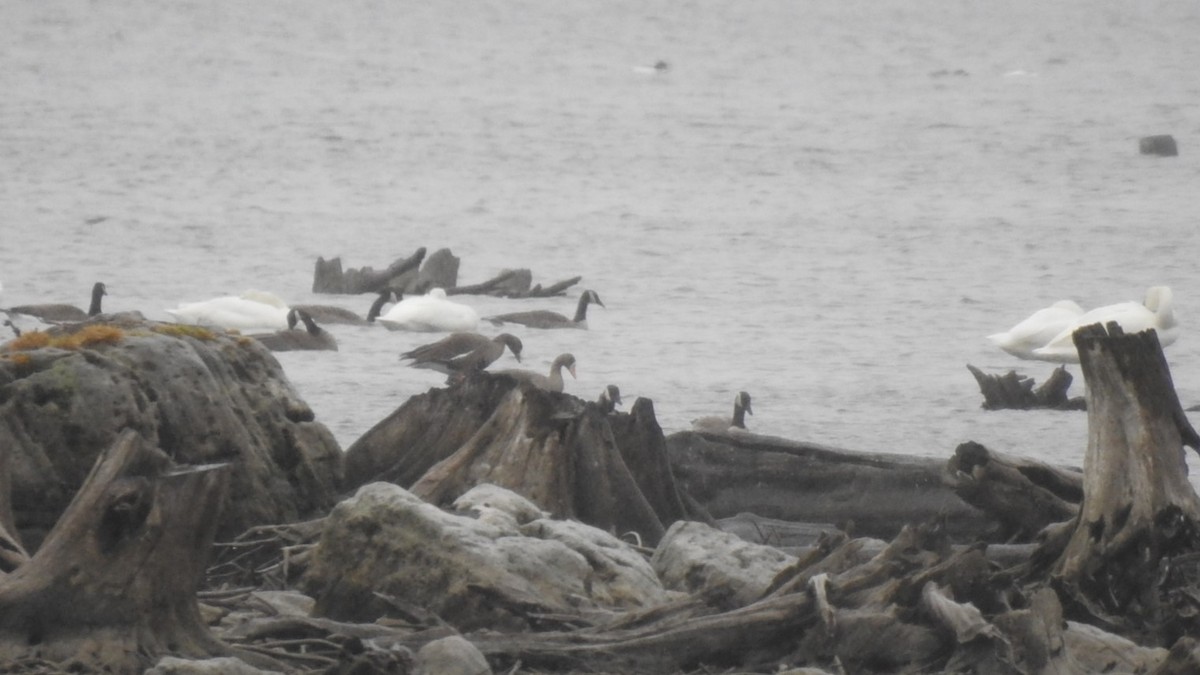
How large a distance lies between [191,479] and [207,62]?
114ft

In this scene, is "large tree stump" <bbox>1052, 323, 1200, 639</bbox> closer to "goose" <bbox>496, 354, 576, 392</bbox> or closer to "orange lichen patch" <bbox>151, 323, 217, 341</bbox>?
"orange lichen patch" <bbox>151, 323, 217, 341</bbox>

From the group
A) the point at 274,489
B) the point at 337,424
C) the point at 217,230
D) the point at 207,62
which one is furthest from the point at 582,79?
the point at 274,489

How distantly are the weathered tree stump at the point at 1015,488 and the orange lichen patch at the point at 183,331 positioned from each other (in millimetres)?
2786

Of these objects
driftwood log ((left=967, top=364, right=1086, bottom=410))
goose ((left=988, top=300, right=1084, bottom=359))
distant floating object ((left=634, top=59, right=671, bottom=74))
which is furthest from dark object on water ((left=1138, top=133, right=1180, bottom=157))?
driftwood log ((left=967, top=364, right=1086, bottom=410))

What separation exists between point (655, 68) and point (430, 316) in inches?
925

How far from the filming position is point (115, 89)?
34656 millimetres

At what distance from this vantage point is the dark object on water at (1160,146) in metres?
28.4

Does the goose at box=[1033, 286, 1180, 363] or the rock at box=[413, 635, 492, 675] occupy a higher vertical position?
the goose at box=[1033, 286, 1180, 363]

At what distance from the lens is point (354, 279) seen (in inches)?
760

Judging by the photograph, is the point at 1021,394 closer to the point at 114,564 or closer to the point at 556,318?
the point at 556,318

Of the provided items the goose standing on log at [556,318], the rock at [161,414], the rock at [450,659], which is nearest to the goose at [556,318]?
the goose standing on log at [556,318]

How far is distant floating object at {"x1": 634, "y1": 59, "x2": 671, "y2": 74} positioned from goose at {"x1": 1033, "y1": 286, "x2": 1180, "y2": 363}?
79.8ft

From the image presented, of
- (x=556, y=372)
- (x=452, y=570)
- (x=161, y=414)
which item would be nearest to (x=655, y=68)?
(x=556, y=372)

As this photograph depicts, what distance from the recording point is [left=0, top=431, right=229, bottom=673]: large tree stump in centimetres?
479
